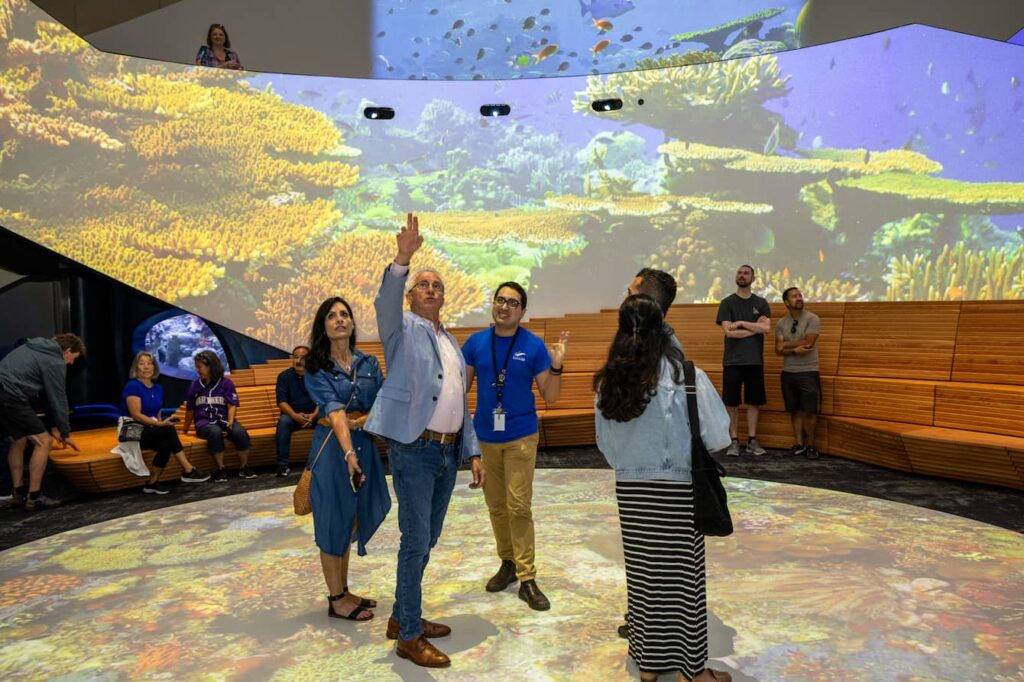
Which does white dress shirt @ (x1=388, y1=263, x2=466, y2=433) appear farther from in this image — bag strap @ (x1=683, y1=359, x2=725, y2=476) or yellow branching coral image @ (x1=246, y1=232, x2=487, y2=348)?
yellow branching coral image @ (x1=246, y1=232, x2=487, y2=348)

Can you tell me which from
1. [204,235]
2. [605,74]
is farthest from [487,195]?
[204,235]

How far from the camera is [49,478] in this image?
692 cm

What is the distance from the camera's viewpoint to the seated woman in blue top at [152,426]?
636 centimetres

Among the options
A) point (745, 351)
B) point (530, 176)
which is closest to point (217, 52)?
point (530, 176)

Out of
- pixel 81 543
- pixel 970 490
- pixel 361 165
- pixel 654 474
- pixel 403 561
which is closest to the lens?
pixel 654 474

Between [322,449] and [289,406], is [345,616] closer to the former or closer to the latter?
[322,449]

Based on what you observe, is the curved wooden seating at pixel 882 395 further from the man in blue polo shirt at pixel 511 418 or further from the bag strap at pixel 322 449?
the bag strap at pixel 322 449

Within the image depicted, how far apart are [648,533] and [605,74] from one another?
330 inches

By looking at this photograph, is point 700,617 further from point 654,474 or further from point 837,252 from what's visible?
point 837,252

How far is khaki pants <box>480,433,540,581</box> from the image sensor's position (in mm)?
3465

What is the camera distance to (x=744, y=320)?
7.19 metres

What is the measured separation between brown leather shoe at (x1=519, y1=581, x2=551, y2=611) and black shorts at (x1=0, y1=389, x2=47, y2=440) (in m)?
4.56

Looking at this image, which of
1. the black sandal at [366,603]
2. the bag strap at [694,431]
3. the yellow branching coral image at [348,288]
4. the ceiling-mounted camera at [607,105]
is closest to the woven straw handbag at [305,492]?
the black sandal at [366,603]

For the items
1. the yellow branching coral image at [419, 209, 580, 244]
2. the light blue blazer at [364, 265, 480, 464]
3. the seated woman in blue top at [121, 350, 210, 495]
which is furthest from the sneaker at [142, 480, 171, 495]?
the yellow branching coral image at [419, 209, 580, 244]
